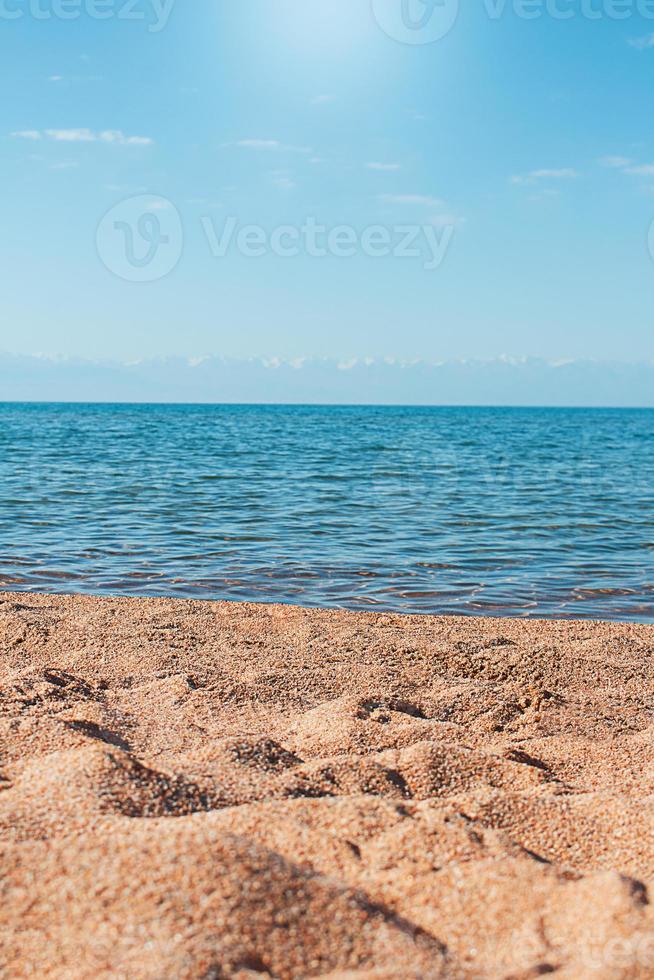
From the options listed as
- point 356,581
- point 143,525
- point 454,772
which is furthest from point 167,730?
point 143,525

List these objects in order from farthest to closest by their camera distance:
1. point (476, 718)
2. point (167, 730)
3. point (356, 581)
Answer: point (356, 581) < point (476, 718) < point (167, 730)

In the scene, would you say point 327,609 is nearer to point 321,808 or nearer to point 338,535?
point 338,535

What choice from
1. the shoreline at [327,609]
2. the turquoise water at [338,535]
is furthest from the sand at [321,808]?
the turquoise water at [338,535]

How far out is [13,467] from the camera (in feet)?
61.7

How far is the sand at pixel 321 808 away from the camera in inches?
81.7

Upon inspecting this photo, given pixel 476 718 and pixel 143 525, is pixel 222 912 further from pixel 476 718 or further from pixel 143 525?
pixel 143 525

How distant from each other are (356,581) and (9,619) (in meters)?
3.63

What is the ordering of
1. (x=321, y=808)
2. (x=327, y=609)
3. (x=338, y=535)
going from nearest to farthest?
1. (x=321, y=808)
2. (x=327, y=609)
3. (x=338, y=535)

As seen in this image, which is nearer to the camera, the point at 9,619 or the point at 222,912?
the point at 222,912

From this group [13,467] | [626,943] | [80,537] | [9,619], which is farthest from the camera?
[13,467]

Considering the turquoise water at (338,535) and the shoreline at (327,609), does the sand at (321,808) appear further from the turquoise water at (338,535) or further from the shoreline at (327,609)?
the turquoise water at (338,535)

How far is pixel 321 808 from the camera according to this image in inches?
112

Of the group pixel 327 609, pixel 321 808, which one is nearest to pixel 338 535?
pixel 327 609

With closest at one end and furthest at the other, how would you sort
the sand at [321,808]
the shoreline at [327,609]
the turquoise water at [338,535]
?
1. the sand at [321,808]
2. the shoreline at [327,609]
3. the turquoise water at [338,535]
